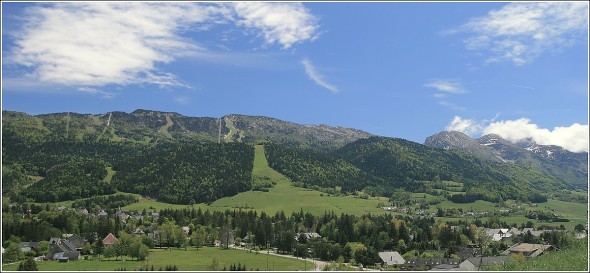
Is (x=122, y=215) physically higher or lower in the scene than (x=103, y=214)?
lower

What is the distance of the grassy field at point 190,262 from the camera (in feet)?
252

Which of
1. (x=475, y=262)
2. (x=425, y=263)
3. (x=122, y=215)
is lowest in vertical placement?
(x=425, y=263)

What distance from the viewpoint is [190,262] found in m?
81.6

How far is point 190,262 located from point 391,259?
116 ft

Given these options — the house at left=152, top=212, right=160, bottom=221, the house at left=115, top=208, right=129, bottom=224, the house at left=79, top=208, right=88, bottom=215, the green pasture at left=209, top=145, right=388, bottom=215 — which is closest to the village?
the house at left=115, top=208, right=129, bottom=224

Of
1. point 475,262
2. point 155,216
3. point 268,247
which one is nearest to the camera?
point 475,262

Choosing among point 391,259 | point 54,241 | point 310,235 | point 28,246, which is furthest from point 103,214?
point 391,259

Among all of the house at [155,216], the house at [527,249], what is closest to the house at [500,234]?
the house at [527,249]

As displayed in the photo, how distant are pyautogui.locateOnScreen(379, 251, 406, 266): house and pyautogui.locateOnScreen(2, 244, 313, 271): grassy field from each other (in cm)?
1333

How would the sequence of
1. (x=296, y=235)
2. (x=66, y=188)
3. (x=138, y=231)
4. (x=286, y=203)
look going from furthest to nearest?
(x=66, y=188)
(x=286, y=203)
(x=138, y=231)
(x=296, y=235)

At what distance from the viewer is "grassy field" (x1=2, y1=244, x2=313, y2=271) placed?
3019 inches

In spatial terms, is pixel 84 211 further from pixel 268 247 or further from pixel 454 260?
pixel 454 260

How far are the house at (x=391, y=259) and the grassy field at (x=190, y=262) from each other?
13332 mm

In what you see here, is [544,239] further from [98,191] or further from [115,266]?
[98,191]
